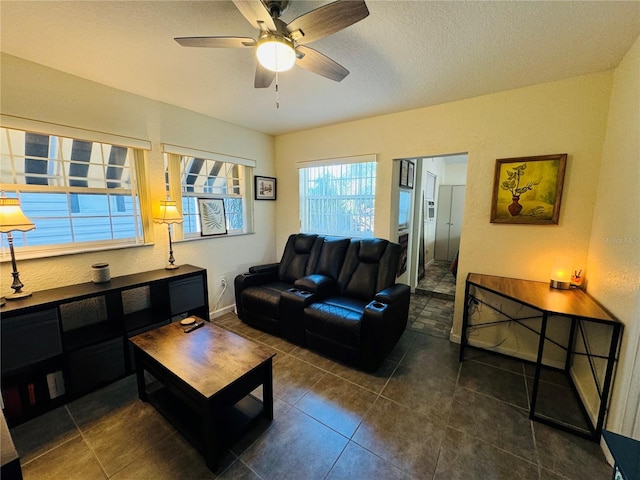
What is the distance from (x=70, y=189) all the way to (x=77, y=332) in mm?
1198

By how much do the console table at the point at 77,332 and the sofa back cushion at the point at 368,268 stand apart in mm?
1633

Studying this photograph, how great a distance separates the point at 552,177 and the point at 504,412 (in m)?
1.92

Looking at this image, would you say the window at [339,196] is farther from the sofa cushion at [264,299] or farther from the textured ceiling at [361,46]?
the sofa cushion at [264,299]

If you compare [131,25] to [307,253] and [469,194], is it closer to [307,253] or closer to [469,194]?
[307,253]

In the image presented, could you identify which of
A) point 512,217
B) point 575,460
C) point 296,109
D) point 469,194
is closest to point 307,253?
point 296,109

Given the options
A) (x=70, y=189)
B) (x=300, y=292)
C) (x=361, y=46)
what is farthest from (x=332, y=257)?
(x=70, y=189)

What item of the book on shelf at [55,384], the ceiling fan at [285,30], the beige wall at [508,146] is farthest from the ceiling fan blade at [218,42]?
the book on shelf at [55,384]

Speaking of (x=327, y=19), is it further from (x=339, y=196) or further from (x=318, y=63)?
(x=339, y=196)

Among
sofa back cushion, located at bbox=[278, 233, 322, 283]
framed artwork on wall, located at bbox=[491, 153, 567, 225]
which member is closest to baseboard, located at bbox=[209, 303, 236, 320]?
sofa back cushion, located at bbox=[278, 233, 322, 283]

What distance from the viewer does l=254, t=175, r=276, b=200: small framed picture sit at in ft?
12.2

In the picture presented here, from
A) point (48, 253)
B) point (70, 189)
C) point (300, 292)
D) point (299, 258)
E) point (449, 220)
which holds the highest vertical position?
point (70, 189)

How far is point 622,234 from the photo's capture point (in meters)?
1.59

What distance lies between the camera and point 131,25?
152cm

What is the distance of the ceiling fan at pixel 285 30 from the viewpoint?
3.65 feet
